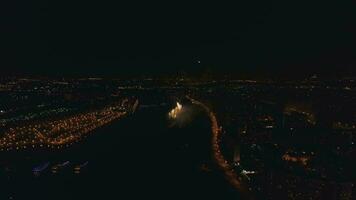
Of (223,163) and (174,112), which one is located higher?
(223,163)

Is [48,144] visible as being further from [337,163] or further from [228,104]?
[228,104]

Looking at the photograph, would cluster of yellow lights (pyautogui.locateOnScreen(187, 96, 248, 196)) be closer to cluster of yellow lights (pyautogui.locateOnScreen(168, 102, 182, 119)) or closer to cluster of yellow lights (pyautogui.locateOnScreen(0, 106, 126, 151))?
cluster of yellow lights (pyautogui.locateOnScreen(0, 106, 126, 151))

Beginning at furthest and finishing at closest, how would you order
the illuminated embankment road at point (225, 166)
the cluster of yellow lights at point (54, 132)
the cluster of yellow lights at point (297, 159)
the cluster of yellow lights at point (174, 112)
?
the cluster of yellow lights at point (174, 112) → the cluster of yellow lights at point (54, 132) → the cluster of yellow lights at point (297, 159) → the illuminated embankment road at point (225, 166)

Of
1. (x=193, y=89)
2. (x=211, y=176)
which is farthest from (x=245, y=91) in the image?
(x=211, y=176)

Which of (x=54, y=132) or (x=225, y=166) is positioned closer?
(x=225, y=166)

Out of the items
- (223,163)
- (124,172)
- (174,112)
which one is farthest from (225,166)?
(174,112)

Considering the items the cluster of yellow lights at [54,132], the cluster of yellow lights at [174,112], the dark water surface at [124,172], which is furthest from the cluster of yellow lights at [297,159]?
the cluster of yellow lights at [174,112]

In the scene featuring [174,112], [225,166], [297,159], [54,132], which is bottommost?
[174,112]

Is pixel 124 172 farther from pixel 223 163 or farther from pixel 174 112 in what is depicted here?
pixel 174 112

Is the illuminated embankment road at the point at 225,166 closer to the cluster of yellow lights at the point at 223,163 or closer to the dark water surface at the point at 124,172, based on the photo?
the cluster of yellow lights at the point at 223,163
